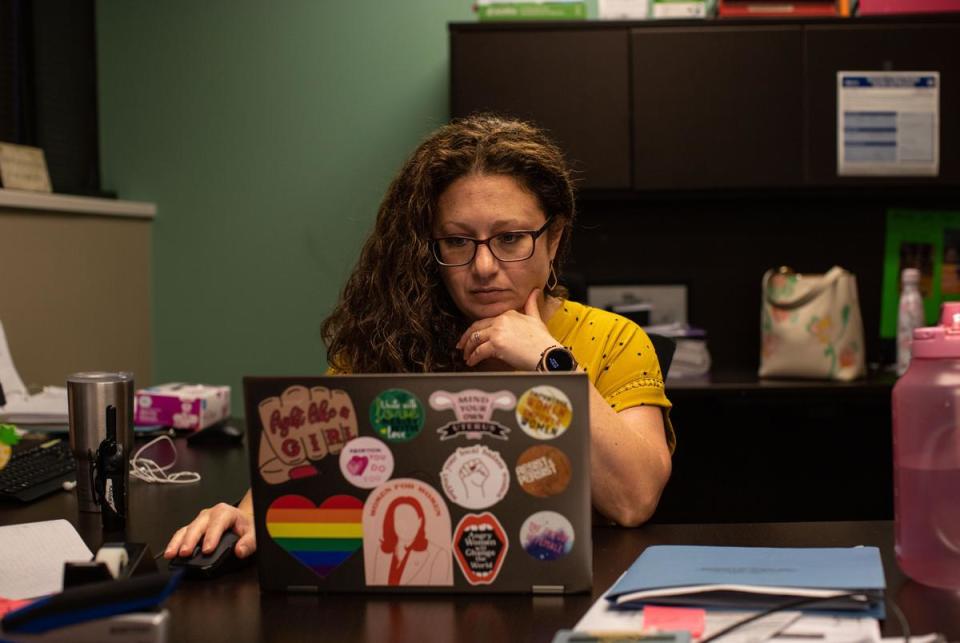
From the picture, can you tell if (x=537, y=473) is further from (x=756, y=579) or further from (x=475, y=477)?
(x=756, y=579)

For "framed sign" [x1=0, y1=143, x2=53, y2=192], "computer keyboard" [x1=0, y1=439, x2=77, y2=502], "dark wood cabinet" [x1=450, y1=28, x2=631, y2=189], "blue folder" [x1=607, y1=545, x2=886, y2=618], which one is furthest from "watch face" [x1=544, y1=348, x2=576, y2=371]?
"framed sign" [x1=0, y1=143, x2=53, y2=192]

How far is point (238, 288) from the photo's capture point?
339 cm

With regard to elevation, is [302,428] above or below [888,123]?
below

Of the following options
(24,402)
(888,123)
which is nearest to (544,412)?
(24,402)

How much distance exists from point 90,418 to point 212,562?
49 centimetres

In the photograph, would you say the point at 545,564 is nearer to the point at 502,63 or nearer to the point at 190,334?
the point at 502,63

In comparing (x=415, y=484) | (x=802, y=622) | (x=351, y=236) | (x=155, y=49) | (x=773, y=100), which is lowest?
(x=802, y=622)

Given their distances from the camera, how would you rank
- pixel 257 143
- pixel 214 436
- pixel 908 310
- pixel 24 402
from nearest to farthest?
→ pixel 214 436
pixel 24 402
pixel 908 310
pixel 257 143

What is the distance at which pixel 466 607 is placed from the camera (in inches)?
40.7

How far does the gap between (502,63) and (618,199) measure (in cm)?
53

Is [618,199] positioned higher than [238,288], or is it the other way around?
[618,199]

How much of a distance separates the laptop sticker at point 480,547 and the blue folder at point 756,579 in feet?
0.38

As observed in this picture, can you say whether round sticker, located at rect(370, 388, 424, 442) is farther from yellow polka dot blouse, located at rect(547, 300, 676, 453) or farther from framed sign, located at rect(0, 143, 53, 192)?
framed sign, located at rect(0, 143, 53, 192)

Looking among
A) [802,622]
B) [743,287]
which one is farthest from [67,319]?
[802,622]
